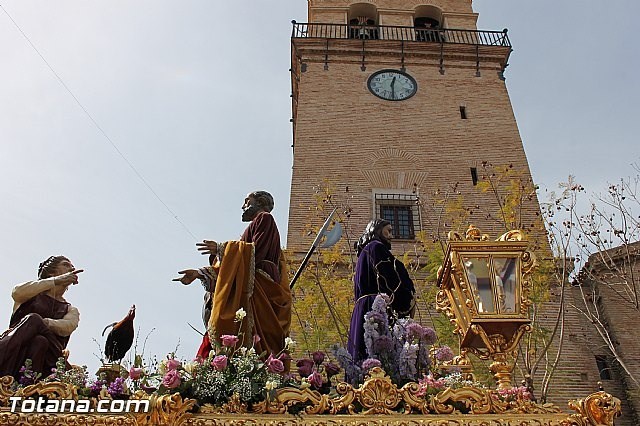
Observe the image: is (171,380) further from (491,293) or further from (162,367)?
(491,293)

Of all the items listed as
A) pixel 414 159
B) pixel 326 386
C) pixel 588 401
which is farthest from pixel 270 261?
pixel 414 159

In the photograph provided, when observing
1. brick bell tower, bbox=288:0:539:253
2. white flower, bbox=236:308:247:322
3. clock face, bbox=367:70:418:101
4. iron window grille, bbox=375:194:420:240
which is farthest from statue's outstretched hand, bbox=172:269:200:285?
clock face, bbox=367:70:418:101

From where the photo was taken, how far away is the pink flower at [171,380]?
12.9 feet

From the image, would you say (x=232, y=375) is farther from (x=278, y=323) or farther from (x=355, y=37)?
(x=355, y=37)

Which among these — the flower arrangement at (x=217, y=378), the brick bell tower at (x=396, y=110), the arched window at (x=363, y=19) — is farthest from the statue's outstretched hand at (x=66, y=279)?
the arched window at (x=363, y=19)

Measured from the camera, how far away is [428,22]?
21141mm

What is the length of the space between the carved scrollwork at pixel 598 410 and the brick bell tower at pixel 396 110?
10.5m

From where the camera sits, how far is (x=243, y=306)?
5035 mm

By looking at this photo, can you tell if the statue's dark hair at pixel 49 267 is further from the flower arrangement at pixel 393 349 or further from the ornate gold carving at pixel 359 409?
the flower arrangement at pixel 393 349

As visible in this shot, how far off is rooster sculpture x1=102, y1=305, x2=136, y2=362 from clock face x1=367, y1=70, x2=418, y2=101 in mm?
13488

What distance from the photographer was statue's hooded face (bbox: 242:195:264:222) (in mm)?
6188

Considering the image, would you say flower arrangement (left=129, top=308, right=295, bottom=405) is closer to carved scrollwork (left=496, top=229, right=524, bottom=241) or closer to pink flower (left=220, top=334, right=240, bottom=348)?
pink flower (left=220, top=334, right=240, bottom=348)

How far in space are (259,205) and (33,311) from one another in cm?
217

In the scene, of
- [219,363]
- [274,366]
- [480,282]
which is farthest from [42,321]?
[480,282]
